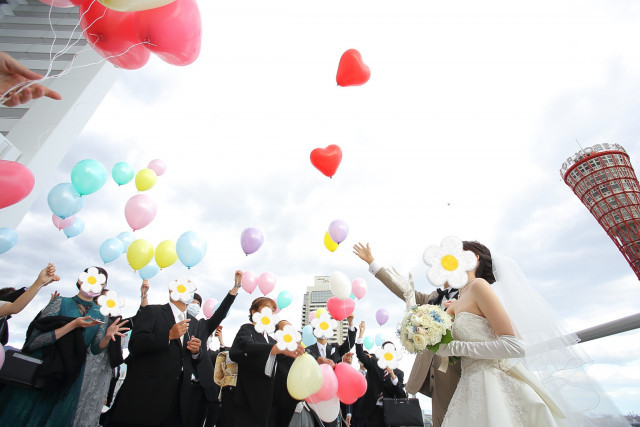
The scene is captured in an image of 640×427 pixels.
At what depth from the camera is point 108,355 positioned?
3.21 meters

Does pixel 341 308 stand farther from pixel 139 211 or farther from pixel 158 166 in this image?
pixel 158 166

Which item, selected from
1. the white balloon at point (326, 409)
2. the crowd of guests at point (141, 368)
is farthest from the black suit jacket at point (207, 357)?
the white balloon at point (326, 409)

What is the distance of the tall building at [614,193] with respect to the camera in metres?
32.5

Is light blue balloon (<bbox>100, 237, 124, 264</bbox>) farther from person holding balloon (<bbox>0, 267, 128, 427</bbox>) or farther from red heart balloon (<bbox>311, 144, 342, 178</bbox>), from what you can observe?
red heart balloon (<bbox>311, 144, 342, 178</bbox>)

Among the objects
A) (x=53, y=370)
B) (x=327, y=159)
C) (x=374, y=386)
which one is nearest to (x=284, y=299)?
(x=374, y=386)

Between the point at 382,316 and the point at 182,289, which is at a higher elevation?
the point at 382,316

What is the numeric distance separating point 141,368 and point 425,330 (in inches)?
101

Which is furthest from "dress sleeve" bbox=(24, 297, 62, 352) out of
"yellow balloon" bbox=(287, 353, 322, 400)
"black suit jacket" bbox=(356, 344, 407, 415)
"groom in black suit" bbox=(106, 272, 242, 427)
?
"black suit jacket" bbox=(356, 344, 407, 415)

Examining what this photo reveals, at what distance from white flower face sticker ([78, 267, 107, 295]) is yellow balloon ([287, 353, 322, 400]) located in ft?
7.41

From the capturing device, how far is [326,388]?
334 cm

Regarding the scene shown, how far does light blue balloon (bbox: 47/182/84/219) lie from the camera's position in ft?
15.6

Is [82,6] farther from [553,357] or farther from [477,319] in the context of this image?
[553,357]

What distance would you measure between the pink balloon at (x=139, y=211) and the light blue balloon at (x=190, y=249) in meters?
0.72

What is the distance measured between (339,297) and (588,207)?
45.3 metres
